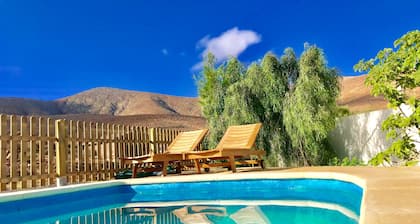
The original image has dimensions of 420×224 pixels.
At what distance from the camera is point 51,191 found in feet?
18.3

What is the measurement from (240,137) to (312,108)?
85.0 inches

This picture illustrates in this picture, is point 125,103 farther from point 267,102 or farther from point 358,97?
point 267,102

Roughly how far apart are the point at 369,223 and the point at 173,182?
5158mm

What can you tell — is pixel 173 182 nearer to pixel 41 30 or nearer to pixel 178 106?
pixel 41 30

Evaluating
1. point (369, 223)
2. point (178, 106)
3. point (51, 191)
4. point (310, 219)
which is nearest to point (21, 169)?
point (51, 191)

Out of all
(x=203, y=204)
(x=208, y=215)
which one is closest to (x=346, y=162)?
(x=203, y=204)

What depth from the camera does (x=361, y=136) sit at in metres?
9.19

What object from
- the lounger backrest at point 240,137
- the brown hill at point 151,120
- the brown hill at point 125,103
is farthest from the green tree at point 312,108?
the brown hill at point 125,103

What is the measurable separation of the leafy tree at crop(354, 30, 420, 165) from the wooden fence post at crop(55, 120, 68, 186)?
6.05 m

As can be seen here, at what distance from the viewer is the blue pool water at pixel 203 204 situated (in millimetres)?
4219

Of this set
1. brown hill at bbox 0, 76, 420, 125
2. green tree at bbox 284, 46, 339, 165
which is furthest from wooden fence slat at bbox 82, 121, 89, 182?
brown hill at bbox 0, 76, 420, 125

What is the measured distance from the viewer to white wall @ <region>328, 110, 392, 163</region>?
8.70m

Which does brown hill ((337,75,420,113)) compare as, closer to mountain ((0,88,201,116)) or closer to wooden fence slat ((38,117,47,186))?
mountain ((0,88,201,116))

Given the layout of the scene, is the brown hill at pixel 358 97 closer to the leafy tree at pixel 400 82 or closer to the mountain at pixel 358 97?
the mountain at pixel 358 97
